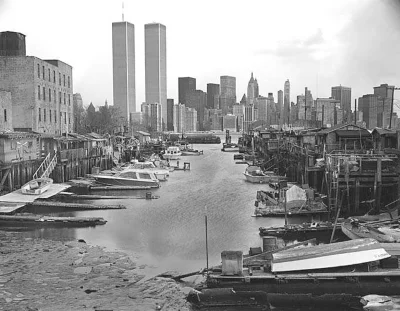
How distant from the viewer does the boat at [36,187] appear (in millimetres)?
39281

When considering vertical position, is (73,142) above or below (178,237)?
above

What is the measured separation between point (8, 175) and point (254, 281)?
29482 millimetres

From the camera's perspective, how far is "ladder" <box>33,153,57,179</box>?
46.6 metres

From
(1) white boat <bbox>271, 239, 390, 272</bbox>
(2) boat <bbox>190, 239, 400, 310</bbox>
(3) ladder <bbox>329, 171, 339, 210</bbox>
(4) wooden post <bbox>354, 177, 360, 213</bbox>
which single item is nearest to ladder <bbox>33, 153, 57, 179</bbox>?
(3) ladder <bbox>329, 171, 339, 210</bbox>

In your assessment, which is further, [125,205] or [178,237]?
[125,205]

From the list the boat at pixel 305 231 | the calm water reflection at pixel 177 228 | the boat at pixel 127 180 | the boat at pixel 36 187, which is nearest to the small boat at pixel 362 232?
the boat at pixel 305 231

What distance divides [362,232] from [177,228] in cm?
1312

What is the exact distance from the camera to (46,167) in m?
48.6

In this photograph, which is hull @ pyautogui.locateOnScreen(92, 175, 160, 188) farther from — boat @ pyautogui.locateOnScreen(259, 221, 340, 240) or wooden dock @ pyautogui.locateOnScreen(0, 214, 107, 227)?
boat @ pyautogui.locateOnScreen(259, 221, 340, 240)

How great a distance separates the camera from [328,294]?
18469mm

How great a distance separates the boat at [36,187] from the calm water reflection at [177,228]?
4384 millimetres

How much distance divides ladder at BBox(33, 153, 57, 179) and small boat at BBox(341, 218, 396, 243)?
3075 centimetres

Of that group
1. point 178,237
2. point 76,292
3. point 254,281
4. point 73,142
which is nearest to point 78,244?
point 178,237

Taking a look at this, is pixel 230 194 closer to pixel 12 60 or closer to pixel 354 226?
pixel 354 226
